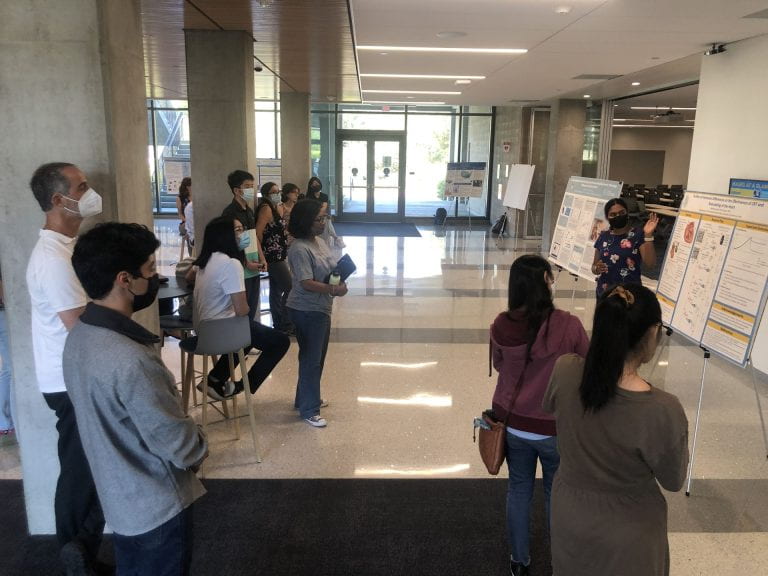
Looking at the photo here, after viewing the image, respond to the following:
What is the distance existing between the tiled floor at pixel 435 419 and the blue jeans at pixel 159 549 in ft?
6.23

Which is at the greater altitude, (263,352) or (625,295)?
(625,295)

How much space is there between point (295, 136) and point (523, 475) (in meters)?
11.4

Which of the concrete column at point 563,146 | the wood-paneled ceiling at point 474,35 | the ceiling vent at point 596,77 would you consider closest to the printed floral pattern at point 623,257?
the wood-paneled ceiling at point 474,35

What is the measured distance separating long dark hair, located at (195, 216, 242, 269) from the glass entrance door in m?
15.1

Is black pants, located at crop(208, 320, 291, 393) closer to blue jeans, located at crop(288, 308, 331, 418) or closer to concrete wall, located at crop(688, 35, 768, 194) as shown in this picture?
blue jeans, located at crop(288, 308, 331, 418)

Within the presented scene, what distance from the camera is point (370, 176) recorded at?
19312 millimetres

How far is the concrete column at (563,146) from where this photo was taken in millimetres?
13617

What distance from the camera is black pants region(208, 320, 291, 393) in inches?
180

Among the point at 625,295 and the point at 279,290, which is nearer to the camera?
the point at 625,295

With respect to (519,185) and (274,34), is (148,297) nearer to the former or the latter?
(274,34)

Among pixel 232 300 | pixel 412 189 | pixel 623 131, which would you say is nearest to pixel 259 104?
pixel 412 189

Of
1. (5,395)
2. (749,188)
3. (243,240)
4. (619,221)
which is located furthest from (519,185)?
(5,395)

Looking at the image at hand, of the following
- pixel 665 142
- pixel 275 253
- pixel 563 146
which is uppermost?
pixel 665 142

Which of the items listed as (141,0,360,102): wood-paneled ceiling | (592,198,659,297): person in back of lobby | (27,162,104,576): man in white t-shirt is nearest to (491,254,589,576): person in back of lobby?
(27,162,104,576): man in white t-shirt
